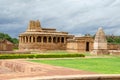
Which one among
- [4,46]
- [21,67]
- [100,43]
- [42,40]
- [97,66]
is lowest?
[21,67]

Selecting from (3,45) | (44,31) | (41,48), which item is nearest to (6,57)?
(3,45)

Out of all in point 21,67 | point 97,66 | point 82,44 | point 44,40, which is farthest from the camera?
point 44,40

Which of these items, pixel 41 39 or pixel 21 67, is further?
pixel 41 39

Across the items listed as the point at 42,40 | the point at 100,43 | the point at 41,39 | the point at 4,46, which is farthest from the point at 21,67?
the point at 41,39

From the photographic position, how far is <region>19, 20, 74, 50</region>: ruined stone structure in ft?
184

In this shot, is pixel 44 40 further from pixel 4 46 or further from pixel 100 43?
pixel 100 43

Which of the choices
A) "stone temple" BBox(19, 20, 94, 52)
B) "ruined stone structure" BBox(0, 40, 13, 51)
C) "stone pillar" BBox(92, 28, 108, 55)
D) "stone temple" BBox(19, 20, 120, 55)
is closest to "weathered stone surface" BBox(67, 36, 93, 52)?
"stone temple" BBox(19, 20, 120, 55)

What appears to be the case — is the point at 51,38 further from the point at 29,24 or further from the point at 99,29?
the point at 99,29

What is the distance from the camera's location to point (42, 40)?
56156 millimetres

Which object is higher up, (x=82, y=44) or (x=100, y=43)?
(x=100, y=43)

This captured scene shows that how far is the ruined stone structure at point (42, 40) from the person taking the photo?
2207 inches

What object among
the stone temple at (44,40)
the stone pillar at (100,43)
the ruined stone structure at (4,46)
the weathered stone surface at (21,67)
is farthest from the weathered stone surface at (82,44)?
the weathered stone surface at (21,67)

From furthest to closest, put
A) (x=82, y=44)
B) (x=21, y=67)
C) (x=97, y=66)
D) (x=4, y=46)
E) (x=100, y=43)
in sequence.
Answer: (x=82, y=44)
(x=4, y=46)
(x=100, y=43)
(x=21, y=67)
(x=97, y=66)

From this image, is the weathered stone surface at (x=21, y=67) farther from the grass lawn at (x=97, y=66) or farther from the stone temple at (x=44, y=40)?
the stone temple at (x=44, y=40)
